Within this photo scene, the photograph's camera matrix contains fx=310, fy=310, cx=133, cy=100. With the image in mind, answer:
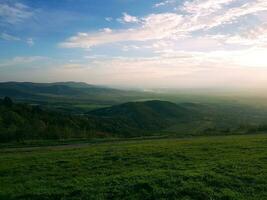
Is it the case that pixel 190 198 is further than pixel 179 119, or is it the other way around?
pixel 179 119

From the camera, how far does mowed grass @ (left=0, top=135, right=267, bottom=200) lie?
12.8 m

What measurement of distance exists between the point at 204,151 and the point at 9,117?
171ft

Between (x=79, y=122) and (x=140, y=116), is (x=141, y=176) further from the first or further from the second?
(x=140, y=116)

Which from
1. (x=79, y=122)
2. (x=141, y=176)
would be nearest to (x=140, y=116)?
(x=79, y=122)

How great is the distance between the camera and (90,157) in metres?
21.0

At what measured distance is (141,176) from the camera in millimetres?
14805

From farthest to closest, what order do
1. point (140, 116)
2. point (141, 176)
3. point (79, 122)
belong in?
point (140, 116) → point (79, 122) → point (141, 176)

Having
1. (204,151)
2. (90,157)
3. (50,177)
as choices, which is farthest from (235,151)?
(50,177)

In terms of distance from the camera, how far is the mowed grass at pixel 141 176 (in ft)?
41.8

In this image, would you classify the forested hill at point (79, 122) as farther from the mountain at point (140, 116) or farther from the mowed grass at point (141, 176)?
the mowed grass at point (141, 176)

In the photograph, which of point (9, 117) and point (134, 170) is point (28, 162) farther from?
point (9, 117)

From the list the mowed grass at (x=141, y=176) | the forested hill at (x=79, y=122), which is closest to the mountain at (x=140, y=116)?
the forested hill at (x=79, y=122)

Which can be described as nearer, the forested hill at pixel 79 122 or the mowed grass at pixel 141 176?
the mowed grass at pixel 141 176

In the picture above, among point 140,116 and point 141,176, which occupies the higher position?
point 141,176
